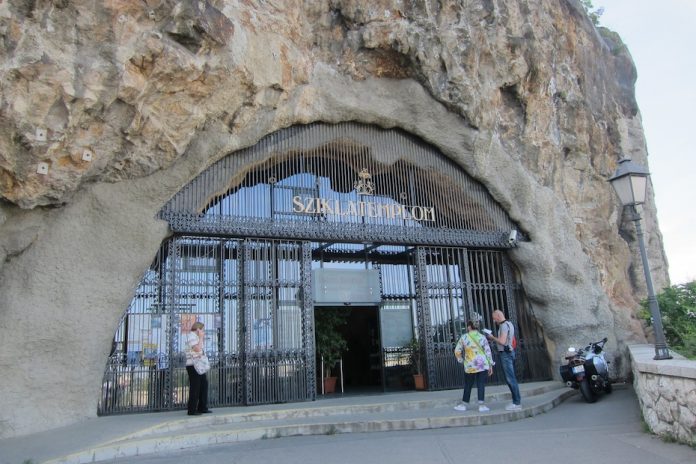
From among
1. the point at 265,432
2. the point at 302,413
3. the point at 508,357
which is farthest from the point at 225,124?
the point at 508,357

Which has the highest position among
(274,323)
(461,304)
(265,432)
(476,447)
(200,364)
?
(461,304)

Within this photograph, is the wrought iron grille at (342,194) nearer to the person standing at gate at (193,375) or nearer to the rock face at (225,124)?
the rock face at (225,124)

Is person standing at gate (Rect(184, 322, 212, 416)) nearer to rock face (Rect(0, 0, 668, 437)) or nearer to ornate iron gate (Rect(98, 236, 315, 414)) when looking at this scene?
ornate iron gate (Rect(98, 236, 315, 414))

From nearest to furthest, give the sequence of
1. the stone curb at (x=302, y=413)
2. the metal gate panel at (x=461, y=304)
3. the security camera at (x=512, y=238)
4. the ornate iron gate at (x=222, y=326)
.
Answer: the stone curb at (x=302, y=413)
the ornate iron gate at (x=222, y=326)
the metal gate panel at (x=461, y=304)
the security camera at (x=512, y=238)

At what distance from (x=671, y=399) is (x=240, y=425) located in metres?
5.38

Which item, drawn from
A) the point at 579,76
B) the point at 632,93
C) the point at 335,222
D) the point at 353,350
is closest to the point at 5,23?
the point at 335,222

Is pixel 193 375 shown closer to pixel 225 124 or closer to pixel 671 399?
pixel 225 124

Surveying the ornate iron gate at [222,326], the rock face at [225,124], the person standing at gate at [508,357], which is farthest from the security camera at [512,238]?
the ornate iron gate at [222,326]

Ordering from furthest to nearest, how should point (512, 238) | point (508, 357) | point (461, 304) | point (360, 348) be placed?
point (360, 348) → point (512, 238) → point (461, 304) → point (508, 357)

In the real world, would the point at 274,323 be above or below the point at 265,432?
above

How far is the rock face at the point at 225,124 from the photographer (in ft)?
24.2

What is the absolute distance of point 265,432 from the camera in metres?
7.09

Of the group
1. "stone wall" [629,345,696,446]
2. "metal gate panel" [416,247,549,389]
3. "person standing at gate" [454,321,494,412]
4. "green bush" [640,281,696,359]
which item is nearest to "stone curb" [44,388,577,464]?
"person standing at gate" [454,321,494,412]

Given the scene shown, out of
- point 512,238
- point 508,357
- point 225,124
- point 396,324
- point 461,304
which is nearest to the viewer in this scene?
point 508,357
